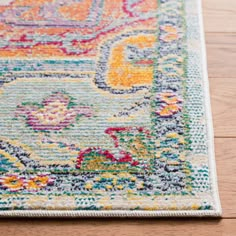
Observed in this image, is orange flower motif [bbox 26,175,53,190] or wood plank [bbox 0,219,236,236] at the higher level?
orange flower motif [bbox 26,175,53,190]

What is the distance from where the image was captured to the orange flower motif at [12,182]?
816 mm

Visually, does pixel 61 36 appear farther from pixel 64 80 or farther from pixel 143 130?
pixel 143 130

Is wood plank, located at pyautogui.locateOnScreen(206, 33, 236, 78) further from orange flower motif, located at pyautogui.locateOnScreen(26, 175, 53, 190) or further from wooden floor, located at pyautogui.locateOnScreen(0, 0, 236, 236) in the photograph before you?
orange flower motif, located at pyautogui.locateOnScreen(26, 175, 53, 190)

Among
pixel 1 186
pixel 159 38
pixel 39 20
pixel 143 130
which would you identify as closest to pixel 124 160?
pixel 143 130

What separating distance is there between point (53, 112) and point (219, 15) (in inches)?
20.6

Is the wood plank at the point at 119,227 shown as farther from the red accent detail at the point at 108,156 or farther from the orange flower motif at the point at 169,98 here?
the orange flower motif at the point at 169,98

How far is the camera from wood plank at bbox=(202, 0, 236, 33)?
1.12 m

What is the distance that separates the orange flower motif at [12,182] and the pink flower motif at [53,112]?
122mm

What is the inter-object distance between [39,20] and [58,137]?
0.39 metres

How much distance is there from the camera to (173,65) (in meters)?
1.02

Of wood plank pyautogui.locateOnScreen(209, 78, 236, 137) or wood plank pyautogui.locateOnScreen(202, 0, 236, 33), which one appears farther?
wood plank pyautogui.locateOnScreen(202, 0, 236, 33)

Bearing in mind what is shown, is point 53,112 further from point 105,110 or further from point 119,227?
point 119,227

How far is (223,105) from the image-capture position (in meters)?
0.94

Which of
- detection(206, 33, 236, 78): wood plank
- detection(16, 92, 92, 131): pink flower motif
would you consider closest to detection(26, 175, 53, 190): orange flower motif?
detection(16, 92, 92, 131): pink flower motif
